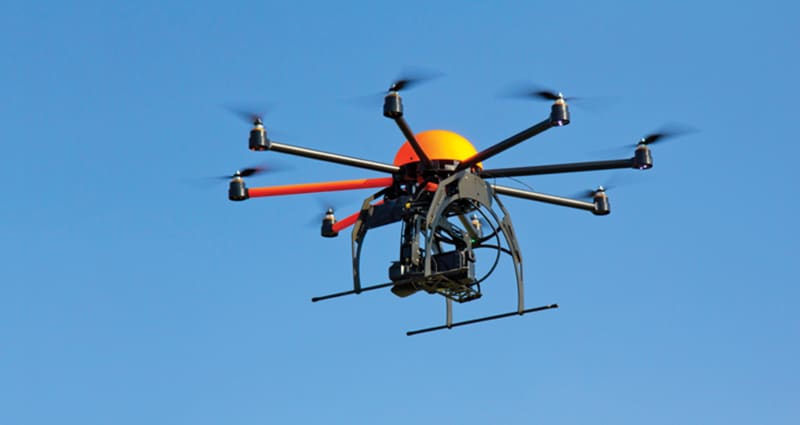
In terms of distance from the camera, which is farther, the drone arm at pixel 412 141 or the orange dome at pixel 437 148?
the orange dome at pixel 437 148

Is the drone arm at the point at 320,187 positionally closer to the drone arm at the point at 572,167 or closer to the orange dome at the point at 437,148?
the orange dome at the point at 437,148

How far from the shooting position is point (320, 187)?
123ft

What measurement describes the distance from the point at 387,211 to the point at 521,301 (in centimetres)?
424

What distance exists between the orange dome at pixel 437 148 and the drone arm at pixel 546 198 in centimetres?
132

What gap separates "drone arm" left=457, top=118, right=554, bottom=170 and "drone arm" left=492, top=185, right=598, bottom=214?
1319 mm

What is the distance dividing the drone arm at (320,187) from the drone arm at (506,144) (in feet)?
6.91

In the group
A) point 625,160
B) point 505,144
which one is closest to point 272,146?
point 505,144

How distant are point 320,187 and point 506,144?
5084mm

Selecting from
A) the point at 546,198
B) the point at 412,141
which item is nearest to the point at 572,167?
the point at 546,198

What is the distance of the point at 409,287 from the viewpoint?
3684 centimetres

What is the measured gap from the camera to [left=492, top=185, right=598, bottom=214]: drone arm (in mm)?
38219

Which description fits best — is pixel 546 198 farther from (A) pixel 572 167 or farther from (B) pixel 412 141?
(B) pixel 412 141

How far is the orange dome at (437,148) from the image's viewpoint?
122 ft

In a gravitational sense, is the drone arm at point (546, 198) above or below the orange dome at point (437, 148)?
below
